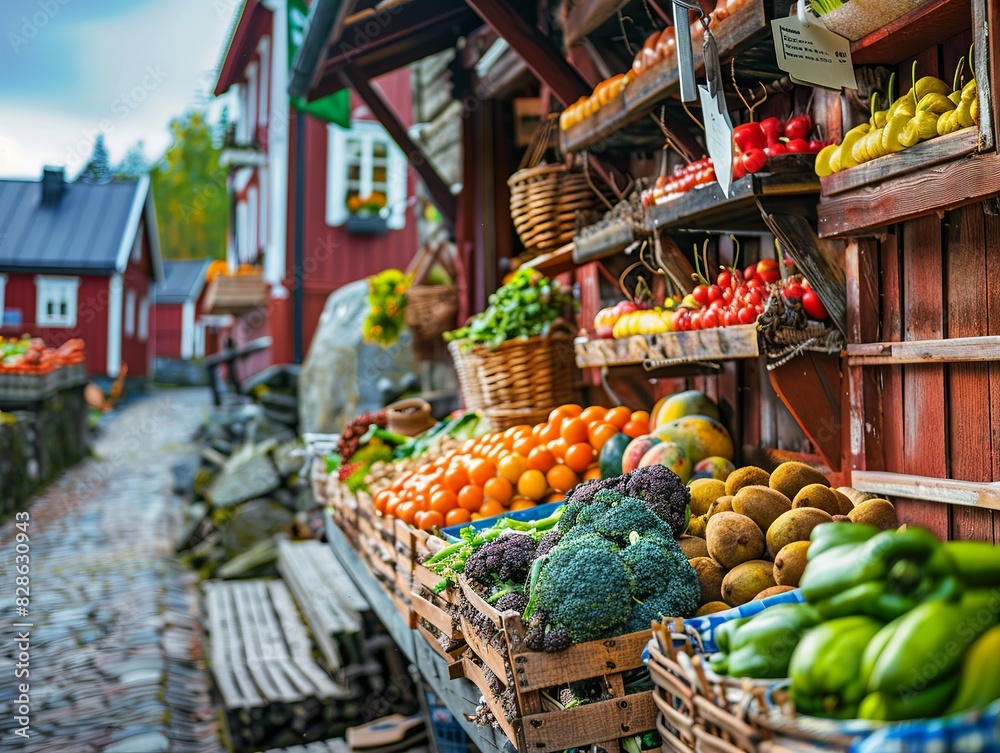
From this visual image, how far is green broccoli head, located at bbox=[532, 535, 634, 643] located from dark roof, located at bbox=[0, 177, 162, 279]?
26.3 metres

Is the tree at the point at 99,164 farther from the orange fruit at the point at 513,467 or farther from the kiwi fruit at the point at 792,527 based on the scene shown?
the kiwi fruit at the point at 792,527

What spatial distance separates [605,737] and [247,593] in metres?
6.96

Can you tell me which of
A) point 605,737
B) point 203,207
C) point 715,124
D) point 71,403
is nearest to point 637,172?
point 715,124

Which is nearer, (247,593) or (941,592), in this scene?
(941,592)

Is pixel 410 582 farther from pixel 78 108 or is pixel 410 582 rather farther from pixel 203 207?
pixel 203 207

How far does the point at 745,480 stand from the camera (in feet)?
10.2

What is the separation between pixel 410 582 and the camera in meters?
4.07

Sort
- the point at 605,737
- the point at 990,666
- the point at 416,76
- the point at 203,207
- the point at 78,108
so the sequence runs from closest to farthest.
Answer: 1. the point at 990,666
2. the point at 605,737
3. the point at 78,108
4. the point at 416,76
5. the point at 203,207

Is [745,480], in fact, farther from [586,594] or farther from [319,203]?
[319,203]

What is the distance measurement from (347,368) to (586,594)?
931 centimetres

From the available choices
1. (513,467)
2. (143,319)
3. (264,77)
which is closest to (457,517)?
(513,467)

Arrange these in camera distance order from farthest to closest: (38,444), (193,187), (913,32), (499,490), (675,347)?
(193,187) < (38,444) < (499,490) < (675,347) < (913,32)

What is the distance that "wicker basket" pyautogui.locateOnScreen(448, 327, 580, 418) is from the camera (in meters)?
5.34

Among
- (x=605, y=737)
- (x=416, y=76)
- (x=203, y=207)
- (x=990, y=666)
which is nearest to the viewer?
(x=990, y=666)
